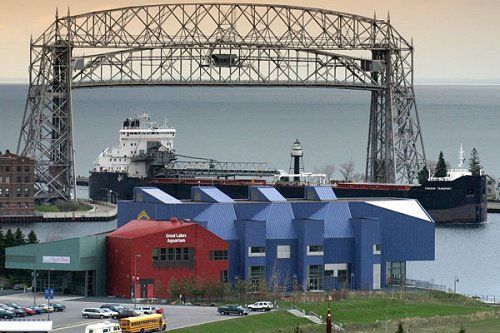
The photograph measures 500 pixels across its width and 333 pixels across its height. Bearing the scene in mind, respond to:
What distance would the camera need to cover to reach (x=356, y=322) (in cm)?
6969

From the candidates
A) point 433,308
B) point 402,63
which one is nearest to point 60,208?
point 402,63

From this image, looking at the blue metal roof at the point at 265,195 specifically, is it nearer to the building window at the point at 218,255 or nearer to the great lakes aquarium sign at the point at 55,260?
the building window at the point at 218,255

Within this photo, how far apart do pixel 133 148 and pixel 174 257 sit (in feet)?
241

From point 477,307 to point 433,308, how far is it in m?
2.44

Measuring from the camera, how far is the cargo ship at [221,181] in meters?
130

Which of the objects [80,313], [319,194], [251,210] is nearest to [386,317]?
[80,313]

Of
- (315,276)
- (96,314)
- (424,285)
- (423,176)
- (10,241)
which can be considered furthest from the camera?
(423,176)

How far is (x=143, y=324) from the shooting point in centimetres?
6444

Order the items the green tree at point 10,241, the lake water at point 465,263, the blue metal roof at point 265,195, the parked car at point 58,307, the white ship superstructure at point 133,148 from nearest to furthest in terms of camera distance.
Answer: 1. the parked car at point 58,307
2. the green tree at point 10,241
3. the blue metal roof at point 265,195
4. the lake water at point 465,263
5. the white ship superstructure at point 133,148

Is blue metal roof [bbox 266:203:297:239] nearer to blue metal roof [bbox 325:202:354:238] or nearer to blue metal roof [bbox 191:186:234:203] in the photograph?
blue metal roof [bbox 325:202:354:238]

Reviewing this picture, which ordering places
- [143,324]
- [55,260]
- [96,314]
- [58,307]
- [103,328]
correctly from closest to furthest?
[103,328], [143,324], [96,314], [58,307], [55,260]

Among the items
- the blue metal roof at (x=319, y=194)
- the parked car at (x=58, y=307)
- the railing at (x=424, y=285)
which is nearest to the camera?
the parked car at (x=58, y=307)

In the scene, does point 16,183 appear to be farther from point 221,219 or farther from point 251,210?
point 221,219

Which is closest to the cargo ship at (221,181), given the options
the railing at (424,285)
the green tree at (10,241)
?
the railing at (424,285)
